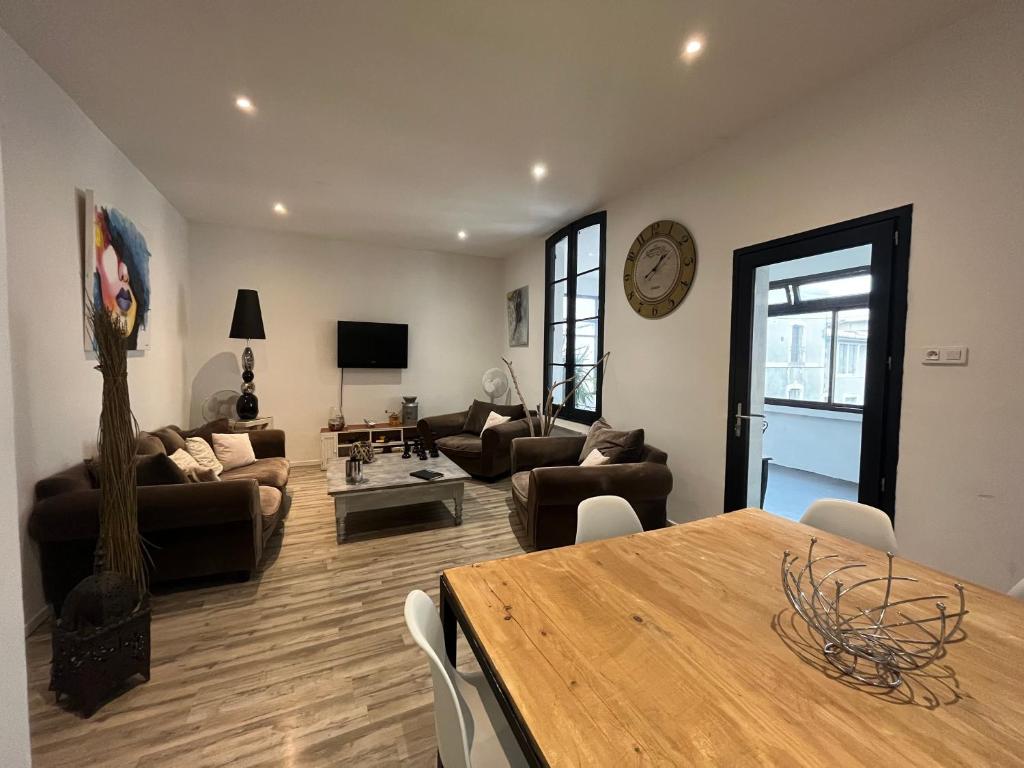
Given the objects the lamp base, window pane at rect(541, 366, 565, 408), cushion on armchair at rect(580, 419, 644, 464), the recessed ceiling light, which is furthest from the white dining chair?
the lamp base

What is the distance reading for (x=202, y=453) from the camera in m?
3.20

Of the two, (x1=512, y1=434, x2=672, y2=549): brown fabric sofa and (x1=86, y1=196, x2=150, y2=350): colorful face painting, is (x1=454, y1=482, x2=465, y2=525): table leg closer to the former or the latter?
(x1=512, y1=434, x2=672, y2=549): brown fabric sofa

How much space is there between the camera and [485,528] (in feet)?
10.6

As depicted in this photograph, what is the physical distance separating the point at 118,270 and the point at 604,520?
3522 millimetres

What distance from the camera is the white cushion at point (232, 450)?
342cm

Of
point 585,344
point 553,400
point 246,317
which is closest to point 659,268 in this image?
point 585,344

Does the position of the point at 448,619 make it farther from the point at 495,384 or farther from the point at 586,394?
the point at 495,384

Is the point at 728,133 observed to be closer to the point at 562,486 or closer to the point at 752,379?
the point at 752,379

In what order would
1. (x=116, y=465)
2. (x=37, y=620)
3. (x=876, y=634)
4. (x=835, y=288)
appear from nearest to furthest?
(x=876, y=634) < (x=116, y=465) < (x=37, y=620) < (x=835, y=288)

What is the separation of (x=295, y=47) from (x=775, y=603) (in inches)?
114

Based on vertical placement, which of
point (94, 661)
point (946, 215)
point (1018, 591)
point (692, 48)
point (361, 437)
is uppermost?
point (692, 48)

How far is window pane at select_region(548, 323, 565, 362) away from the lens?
4742 millimetres

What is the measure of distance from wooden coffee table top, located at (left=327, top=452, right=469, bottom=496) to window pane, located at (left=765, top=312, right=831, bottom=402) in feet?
7.78

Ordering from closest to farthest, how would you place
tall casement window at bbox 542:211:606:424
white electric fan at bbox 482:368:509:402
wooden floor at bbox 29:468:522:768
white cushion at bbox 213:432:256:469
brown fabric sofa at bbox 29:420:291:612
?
wooden floor at bbox 29:468:522:768, brown fabric sofa at bbox 29:420:291:612, white cushion at bbox 213:432:256:469, tall casement window at bbox 542:211:606:424, white electric fan at bbox 482:368:509:402
